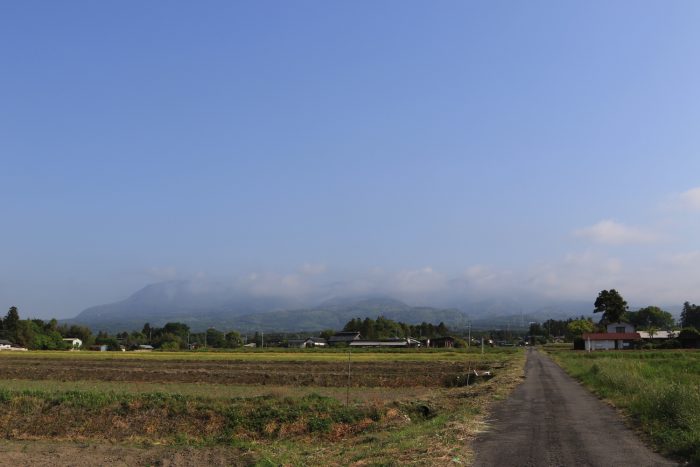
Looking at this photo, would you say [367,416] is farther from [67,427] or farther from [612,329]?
[612,329]

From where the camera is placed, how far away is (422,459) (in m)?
10.9

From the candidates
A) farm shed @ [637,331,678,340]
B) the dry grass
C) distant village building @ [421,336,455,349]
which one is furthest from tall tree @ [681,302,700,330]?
the dry grass

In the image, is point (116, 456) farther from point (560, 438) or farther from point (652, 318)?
point (652, 318)

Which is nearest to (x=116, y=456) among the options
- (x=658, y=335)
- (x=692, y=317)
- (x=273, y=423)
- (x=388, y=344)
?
(x=273, y=423)

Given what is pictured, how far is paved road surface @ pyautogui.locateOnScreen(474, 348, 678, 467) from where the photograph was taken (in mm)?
11102

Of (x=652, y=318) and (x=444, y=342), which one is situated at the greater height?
(x=652, y=318)

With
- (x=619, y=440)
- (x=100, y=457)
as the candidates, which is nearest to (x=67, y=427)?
(x=100, y=457)

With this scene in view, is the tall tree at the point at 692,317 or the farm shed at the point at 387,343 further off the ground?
the tall tree at the point at 692,317

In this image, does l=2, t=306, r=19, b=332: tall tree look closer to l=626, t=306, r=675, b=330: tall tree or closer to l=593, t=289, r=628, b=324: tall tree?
l=593, t=289, r=628, b=324: tall tree

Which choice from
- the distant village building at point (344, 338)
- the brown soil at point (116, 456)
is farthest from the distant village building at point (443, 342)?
the brown soil at point (116, 456)

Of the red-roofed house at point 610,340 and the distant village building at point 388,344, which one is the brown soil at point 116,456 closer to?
the red-roofed house at point 610,340

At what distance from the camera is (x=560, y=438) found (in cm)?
1350

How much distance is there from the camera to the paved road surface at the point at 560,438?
36.4 ft

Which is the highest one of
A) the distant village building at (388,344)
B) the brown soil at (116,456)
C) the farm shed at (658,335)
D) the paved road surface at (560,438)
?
the paved road surface at (560,438)
